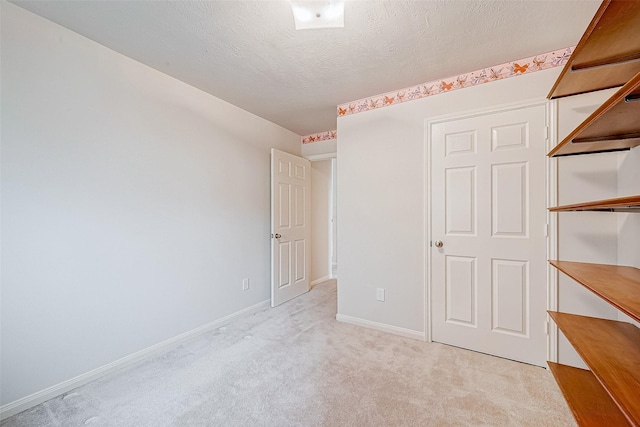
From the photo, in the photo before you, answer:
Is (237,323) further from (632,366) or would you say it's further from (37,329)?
(632,366)

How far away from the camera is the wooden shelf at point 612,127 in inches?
34.4

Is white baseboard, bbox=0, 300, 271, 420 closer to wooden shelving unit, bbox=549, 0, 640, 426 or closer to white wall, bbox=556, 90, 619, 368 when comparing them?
wooden shelving unit, bbox=549, 0, 640, 426

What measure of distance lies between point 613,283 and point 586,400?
57cm

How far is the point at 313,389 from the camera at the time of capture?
1684 mm

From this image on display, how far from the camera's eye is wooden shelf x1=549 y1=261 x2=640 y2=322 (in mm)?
882

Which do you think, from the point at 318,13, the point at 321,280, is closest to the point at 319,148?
the point at 321,280

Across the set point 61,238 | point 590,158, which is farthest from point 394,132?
point 61,238

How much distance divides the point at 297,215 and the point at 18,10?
2.83 meters

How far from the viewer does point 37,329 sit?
5.17ft

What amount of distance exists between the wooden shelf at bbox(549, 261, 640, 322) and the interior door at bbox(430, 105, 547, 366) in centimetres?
49

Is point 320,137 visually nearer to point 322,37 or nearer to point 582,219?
point 322,37

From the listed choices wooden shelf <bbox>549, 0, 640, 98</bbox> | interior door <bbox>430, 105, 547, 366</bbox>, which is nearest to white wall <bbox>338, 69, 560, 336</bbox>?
interior door <bbox>430, 105, 547, 366</bbox>

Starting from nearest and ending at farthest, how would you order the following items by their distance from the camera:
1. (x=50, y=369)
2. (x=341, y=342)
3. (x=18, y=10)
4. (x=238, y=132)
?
(x=18, y=10)
(x=50, y=369)
(x=341, y=342)
(x=238, y=132)

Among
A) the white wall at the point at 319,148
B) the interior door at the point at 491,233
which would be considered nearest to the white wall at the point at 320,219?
the white wall at the point at 319,148
